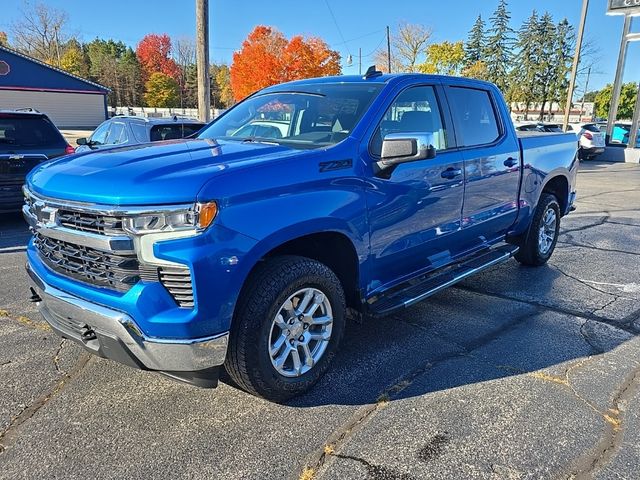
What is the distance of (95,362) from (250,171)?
6.25 feet

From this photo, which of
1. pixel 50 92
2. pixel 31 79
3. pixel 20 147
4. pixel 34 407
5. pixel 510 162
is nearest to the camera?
pixel 34 407

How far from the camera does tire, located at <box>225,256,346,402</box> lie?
9.15 ft

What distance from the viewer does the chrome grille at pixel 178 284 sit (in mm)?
2492

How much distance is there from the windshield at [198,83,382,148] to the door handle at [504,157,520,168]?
1.75 m

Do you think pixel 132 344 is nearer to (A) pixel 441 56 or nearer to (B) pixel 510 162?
(B) pixel 510 162

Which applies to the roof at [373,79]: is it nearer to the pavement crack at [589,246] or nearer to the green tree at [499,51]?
the pavement crack at [589,246]

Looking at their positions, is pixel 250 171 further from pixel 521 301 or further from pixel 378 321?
pixel 521 301

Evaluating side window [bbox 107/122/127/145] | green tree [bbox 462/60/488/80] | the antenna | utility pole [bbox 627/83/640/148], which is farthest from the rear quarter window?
green tree [bbox 462/60/488/80]

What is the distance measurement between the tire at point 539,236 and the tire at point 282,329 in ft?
11.0

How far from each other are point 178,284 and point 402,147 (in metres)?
1.66

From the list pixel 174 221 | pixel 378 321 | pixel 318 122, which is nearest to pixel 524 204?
pixel 378 321

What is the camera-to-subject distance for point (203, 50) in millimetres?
12227

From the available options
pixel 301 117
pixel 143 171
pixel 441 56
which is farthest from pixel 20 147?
pixel 441 56

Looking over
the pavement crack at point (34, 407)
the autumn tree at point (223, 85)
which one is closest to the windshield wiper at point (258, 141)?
the pavement crack at point (34, 407)
